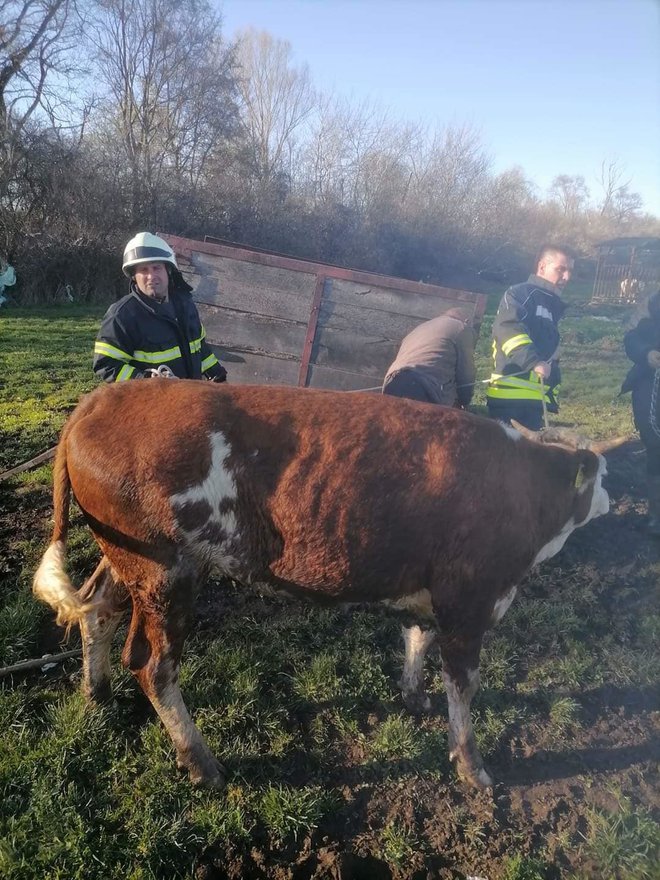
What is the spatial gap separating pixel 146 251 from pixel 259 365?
241cm

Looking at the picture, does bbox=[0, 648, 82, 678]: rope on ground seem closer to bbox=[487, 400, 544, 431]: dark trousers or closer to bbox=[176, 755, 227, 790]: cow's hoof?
bbox=[176, 755, 227, 790]: cow's hoof

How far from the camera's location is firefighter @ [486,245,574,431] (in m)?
4.98

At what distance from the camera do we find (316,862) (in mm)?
2666

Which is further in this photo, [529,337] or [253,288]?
[253,288]

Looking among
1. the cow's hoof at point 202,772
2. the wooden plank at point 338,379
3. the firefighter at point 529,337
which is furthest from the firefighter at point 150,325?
the firefighter at point 529,337

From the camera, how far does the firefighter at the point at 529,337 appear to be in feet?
16.4

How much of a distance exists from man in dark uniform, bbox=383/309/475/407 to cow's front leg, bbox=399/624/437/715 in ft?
5.74

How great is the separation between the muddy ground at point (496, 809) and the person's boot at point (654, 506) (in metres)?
2.29

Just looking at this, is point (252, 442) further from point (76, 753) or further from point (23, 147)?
point (23, 147)

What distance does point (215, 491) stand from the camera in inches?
109

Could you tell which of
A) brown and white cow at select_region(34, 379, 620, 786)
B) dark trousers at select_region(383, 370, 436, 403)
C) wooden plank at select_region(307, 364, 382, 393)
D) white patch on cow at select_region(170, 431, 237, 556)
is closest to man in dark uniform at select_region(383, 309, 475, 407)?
dark trousers at select_region(383, 370, 436, 403)

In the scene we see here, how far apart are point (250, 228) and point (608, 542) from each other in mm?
23550

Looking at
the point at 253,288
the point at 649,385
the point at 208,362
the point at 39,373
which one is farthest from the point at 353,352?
the point at 39,373

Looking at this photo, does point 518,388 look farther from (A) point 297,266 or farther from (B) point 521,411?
(A) point 297,266
